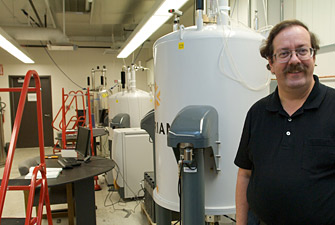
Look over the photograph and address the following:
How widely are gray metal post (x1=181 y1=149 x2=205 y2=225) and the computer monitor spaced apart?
1743mm

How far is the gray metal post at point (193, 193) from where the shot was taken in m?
1.43

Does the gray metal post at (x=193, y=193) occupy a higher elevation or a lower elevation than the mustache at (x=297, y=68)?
lower

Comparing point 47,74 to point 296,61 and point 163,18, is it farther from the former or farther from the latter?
point 296,61

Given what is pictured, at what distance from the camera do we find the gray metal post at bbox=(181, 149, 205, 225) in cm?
143

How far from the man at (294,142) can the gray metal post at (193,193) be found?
0.99ft

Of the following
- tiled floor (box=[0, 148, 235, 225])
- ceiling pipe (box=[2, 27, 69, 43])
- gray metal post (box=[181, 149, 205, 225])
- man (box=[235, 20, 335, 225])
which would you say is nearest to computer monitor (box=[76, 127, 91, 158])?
tiled floor (box=[0, 148, 235, 225])

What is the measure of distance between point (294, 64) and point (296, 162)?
351 millimetres

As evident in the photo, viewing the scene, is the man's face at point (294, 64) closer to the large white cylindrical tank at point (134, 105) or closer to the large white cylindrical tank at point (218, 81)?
the large white cylindrical tank at point (218, 81)

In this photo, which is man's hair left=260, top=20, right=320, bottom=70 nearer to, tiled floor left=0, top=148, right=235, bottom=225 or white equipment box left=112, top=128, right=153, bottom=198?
tiled floor left=0, top=148, right=235, bottom=225

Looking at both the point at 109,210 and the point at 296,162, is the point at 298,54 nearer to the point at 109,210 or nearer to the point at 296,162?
the point at 296,162

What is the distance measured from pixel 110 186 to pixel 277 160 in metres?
3.68

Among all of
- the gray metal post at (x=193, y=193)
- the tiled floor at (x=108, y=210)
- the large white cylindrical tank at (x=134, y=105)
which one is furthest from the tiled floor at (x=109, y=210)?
the gray metal post at (x=193, y=193)

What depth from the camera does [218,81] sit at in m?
1.61

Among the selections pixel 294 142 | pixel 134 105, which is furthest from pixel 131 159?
pixel 294 142
